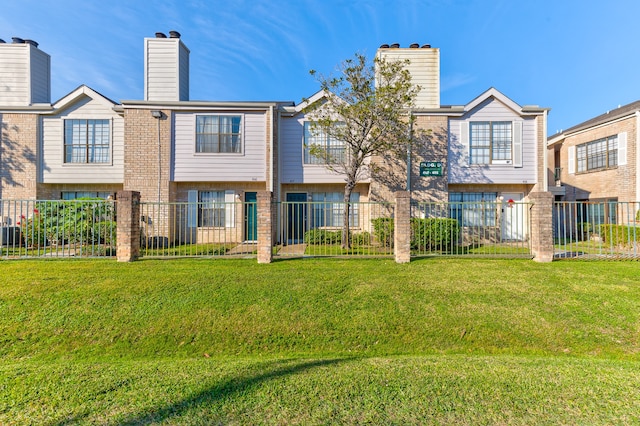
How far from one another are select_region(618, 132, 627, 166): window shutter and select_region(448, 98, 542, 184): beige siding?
4.80m

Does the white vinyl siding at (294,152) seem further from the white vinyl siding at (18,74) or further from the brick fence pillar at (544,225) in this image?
the white vinyl siding at (18,74)

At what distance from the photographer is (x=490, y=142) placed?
15281mm

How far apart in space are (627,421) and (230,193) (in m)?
14.5

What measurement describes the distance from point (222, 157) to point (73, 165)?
22.9 feet

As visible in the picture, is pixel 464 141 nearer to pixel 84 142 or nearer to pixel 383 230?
pixel 383 230

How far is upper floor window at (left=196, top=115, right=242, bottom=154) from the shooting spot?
14516 millimetres

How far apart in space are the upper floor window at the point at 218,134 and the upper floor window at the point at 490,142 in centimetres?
1105

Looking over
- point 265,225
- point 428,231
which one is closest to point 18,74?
point 265,225

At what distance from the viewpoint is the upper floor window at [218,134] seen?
14.5 m

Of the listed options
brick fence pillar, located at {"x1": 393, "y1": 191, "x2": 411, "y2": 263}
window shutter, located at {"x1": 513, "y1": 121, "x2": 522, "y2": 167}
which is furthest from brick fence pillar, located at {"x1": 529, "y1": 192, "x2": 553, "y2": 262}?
window shutter, located at {"x1": 513, "y1": 121, "x2": 522, "y2": 167}

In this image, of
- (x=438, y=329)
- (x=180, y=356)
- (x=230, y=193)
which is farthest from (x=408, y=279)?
(x=230, y=193)

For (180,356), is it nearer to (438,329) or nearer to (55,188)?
(438,329)

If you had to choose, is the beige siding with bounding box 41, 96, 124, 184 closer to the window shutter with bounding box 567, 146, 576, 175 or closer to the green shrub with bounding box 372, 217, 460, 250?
the green shrub with bounding box 372, 217, 460, 250

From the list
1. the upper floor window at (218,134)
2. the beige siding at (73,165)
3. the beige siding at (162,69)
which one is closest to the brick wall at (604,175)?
the upper floor window at (218,134)
